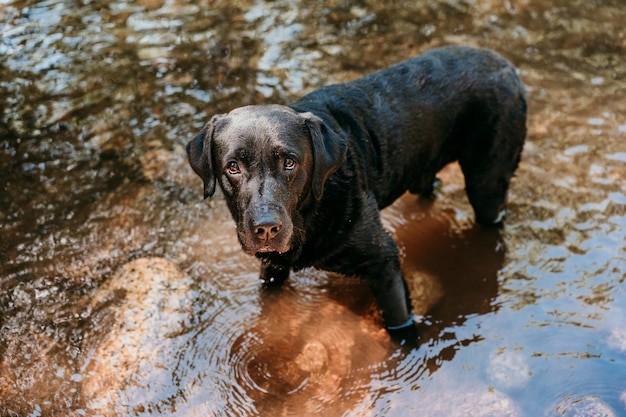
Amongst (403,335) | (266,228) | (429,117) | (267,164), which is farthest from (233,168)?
(403,335)

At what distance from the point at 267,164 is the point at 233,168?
0.62 ft

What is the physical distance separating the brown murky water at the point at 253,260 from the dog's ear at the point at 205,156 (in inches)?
46.8

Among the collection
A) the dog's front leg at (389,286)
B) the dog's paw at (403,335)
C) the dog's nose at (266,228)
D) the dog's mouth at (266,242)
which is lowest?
the dog's paw at (403,335)

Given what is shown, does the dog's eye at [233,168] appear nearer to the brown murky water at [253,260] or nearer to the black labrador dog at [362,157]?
the black labrador dog at [362,157]

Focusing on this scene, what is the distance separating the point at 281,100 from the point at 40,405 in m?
3.55

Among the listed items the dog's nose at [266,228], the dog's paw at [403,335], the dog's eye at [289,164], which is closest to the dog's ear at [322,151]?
the dog's eye at [289,164]

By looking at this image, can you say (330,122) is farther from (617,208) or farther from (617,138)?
(617,138)

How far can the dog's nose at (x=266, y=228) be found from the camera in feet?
9.94

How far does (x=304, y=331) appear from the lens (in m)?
4.17

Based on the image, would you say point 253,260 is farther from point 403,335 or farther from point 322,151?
point 322,151

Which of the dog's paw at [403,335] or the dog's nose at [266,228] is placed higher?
the dog's nose at [266,228]

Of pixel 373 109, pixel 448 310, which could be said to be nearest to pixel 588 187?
pixel 448 310

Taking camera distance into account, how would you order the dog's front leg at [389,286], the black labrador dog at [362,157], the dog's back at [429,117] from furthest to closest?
1. the dog's back at [429,117]
2. the dog's front leg at [389,286]
3. the black labrador dog at [362,157]

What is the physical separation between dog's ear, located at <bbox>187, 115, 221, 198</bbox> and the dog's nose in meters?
0.46
